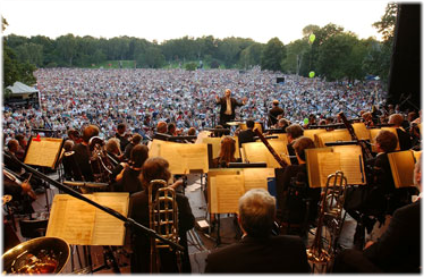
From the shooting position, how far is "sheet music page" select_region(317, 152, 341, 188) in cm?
377

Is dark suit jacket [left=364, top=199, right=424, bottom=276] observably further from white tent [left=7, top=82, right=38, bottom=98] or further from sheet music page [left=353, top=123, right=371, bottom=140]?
white tent [left=7, top=82, right=38, bottom=98]

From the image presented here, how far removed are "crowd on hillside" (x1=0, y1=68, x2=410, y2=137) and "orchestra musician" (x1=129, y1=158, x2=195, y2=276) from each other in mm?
10857

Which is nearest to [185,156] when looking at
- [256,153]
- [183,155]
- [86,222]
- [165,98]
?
[183,155]

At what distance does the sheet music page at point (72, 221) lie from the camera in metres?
2.74

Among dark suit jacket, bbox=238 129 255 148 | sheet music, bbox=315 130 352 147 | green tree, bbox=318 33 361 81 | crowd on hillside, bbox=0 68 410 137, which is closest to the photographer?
sheet music, bbox=315 130 352 147

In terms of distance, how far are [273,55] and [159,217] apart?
31.4 meters

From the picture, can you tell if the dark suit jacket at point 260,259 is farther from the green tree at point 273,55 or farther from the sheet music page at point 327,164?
the green tree at point 273,55

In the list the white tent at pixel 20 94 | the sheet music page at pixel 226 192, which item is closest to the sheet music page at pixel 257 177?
the sheet music page at pixel 226 192

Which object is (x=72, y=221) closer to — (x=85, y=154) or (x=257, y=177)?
(x=257, y=177)

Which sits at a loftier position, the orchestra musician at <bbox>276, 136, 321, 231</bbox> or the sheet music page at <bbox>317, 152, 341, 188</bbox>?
the sheet music page at <bbox>317, 152, 341, 188</bbox>

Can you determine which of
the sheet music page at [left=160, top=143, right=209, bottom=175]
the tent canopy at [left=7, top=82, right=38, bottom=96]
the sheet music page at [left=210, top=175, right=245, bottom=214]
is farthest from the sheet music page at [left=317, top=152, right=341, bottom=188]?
the tent canopy at [left=7, top=82, right=38, bottom=96]

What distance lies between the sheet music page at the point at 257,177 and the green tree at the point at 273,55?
2981 centimetres

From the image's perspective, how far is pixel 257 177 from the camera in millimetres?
3521

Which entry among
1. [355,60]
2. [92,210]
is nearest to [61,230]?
[92,210]
